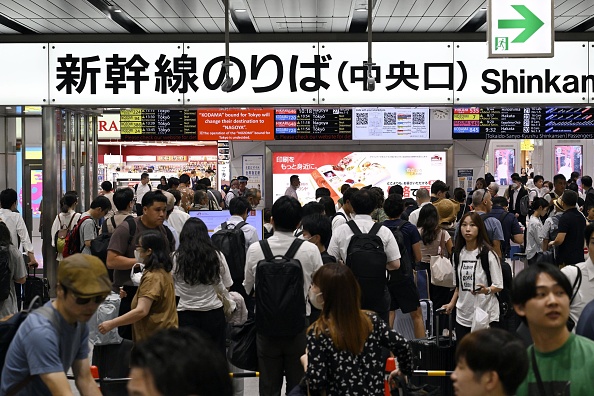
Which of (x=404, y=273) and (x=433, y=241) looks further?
(x=433, y=241)

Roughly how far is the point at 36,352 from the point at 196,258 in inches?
94.6

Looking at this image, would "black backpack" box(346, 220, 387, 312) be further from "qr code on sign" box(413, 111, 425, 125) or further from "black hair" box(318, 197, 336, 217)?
"qr code on sign" box(413, 111, 425, 125)

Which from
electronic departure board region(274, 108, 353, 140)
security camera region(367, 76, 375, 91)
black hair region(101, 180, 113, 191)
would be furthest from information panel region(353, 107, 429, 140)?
security camera region(367, 76, 375, 91)

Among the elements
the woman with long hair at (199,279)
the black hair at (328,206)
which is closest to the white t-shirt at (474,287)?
the woman with long hair at (199,279)

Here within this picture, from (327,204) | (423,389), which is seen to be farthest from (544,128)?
(423,389)

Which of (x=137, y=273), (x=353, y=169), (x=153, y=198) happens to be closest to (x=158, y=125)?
(x=353, y=169)

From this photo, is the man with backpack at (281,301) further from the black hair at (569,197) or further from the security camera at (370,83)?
the black hair at (569,197)

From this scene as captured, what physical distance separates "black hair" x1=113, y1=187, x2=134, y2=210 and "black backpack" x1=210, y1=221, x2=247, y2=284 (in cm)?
88

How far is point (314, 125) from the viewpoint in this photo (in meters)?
14.5

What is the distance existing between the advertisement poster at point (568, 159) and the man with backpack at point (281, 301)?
19.2 meters

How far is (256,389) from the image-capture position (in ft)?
22.3

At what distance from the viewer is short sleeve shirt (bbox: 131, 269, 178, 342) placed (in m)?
4.96

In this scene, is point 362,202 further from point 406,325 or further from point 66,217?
point 66,217

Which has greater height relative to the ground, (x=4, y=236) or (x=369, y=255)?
(x=4, y=236)
